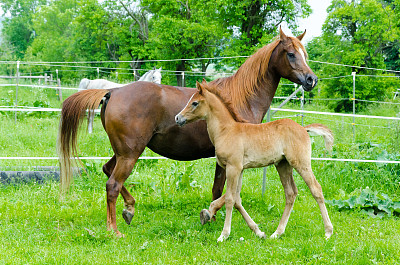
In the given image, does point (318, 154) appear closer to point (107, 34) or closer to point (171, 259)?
point (171, 259)

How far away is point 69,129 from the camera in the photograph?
4.82 meters

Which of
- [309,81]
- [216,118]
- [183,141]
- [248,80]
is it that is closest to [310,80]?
[309,81]

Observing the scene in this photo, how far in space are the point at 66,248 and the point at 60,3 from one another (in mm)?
61054

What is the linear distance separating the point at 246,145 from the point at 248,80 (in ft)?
3.32

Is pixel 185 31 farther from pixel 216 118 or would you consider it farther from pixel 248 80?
pixel 216 118

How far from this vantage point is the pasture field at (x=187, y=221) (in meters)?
3.72

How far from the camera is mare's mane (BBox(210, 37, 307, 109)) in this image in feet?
15.5

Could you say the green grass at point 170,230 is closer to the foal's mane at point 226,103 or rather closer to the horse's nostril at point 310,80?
the foal's mane at point 226,103

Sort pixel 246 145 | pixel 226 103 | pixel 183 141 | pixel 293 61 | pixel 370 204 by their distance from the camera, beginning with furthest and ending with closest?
pixel 370 204
pixel 183 141
pixel 293 61
pixel 226 103
pixel 246 145

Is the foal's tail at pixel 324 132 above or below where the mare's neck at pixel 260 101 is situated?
below

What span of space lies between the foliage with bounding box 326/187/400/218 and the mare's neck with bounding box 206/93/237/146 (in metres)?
2.20

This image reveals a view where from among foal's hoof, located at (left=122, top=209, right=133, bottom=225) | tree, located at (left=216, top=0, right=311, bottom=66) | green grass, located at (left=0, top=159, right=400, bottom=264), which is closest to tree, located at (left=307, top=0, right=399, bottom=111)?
tree, located at (left=216, top=0, right=311, bottom=66)

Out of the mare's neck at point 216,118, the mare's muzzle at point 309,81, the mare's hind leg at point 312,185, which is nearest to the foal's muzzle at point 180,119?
the mare's neck at point 216,118

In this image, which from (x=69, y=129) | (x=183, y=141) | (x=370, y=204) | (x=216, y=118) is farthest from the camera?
(x=370, y=204)
